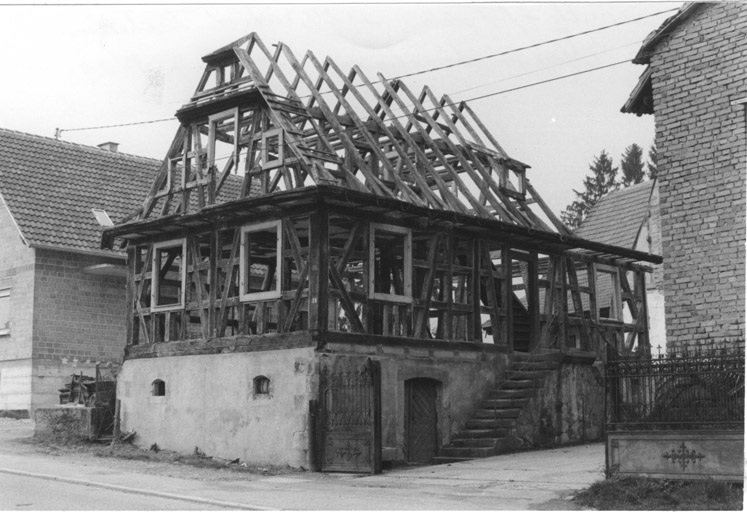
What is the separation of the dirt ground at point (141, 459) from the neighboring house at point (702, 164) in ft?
26.1

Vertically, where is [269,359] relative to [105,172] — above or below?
below

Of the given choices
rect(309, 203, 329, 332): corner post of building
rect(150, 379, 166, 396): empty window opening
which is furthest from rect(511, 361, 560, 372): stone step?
rect(150, 379, 166, 396): empty window opening

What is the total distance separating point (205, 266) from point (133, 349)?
305 cm

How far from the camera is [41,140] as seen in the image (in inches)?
1272

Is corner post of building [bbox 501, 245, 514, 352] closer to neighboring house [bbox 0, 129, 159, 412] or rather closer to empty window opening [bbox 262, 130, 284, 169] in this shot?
empty window opening [bbox 262, 130, 284, 169]

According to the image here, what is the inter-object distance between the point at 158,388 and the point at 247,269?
392cm

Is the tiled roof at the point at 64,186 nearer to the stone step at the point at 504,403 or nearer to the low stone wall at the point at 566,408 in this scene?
the stone step at the point at 504,403

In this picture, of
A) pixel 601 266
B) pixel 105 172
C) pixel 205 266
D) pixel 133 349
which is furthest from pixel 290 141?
pixel 105 172

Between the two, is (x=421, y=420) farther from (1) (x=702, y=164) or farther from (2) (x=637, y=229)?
(2) (x=637, y=229)

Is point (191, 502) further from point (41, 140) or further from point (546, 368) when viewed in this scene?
point (41, 140)

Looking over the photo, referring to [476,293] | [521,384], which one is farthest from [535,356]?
[476,293]

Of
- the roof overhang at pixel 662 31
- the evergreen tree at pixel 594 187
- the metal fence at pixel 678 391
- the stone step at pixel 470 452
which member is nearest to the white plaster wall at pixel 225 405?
the stone step at pixel 470 452

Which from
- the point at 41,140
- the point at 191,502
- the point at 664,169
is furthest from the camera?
the point at 41,140

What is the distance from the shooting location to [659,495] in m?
13.4
